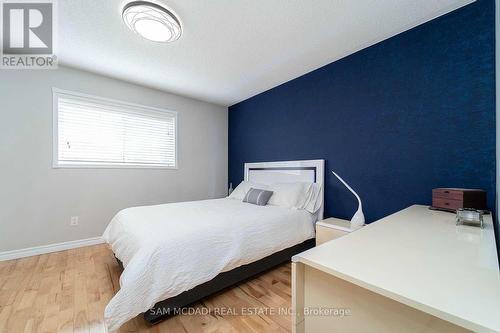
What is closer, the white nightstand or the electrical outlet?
the white nightstand

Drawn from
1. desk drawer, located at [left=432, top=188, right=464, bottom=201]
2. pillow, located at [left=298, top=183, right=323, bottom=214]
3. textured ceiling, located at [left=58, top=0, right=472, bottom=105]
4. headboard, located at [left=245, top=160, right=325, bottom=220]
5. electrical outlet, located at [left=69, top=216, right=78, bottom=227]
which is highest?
textured ceiling, located at [left=58, top=0, right=472, bottom=105]

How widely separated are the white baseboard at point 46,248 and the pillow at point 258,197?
88.2 inches

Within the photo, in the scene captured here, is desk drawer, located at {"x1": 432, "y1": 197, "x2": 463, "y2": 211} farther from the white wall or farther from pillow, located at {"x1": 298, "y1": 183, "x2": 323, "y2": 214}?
the white wall

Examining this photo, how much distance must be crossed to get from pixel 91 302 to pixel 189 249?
962 mm

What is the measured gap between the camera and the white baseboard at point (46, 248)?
7.77 feet

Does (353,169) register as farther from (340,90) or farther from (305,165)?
(340,90)

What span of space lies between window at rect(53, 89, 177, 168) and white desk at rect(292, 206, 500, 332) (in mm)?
3203

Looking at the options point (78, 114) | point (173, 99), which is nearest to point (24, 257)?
point (78, 114)

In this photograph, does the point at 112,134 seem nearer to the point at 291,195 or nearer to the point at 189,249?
the point at 189,249

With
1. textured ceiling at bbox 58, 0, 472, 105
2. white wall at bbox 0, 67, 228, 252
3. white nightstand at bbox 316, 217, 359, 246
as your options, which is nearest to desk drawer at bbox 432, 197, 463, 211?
white nightstand at bbox 316, 217, 359, 246

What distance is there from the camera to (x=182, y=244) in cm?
151

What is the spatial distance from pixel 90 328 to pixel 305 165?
263 cm

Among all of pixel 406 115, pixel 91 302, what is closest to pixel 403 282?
pixel 406 115

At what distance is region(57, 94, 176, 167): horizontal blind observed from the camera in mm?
2725
